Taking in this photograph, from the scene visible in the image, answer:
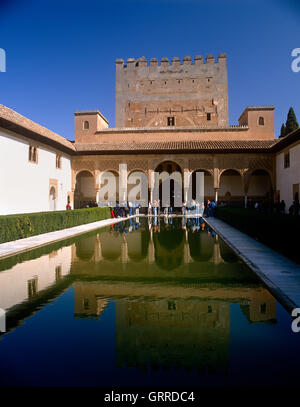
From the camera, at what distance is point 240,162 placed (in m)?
21.5

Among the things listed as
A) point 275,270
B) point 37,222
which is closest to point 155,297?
point 275,270

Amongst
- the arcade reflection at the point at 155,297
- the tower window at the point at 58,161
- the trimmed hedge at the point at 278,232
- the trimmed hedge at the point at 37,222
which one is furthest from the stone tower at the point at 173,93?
the arcade reflection at the point at 155,297

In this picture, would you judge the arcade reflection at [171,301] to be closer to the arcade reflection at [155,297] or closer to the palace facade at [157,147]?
the arcade reflection at [155,297]

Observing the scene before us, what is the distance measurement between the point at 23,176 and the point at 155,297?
12802 millimetres

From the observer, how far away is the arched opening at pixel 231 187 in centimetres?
2384

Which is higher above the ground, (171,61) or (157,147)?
(171,61)

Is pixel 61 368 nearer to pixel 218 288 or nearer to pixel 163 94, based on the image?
pixel 218 288

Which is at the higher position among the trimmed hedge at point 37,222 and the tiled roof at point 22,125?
the tiled roof at point 22,125

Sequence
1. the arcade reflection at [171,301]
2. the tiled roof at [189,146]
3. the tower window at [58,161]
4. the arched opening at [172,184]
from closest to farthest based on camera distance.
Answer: the arcade reflection at [171,301], the tower window at [58,161], the tiled roof at [189,146], the arched opening at [172,184]

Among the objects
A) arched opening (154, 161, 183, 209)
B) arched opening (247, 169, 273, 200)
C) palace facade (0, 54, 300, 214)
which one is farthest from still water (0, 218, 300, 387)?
arched opening (247, 169, 273, 200)

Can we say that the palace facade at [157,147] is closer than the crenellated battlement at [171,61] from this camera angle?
Yes

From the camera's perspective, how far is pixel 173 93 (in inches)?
1159

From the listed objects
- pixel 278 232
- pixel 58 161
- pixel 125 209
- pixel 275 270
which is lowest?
pixel 275 270

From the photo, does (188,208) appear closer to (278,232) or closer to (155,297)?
(278,232)
